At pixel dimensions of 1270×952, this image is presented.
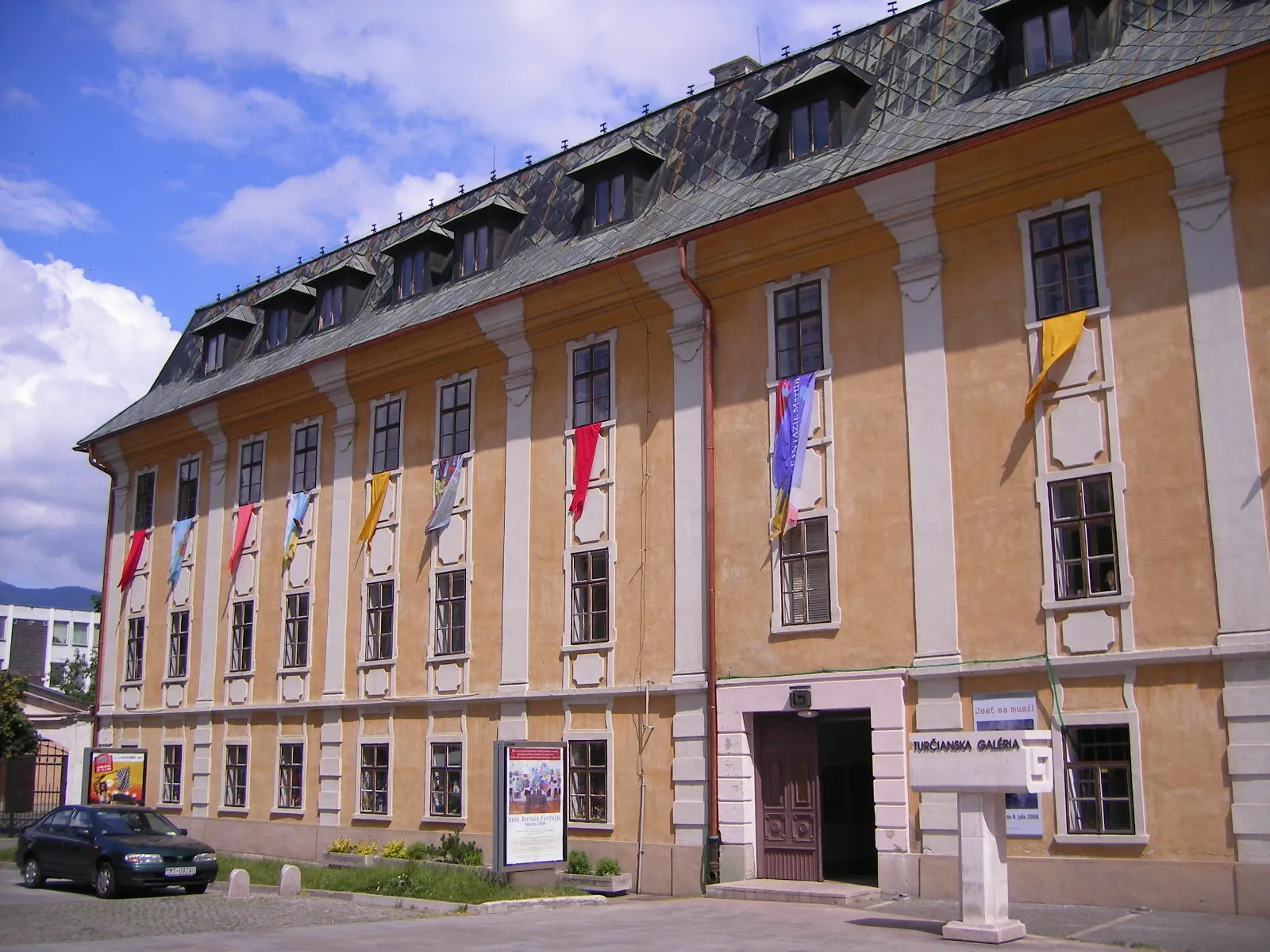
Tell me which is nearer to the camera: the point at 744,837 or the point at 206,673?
the point at 744,837

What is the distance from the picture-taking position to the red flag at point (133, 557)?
33875 mm

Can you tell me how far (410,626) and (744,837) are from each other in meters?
8.94

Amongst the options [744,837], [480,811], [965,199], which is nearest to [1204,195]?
[965,199]

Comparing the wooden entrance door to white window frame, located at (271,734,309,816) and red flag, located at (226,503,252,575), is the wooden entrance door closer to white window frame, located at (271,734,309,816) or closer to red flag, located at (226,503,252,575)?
white window frame, located at (271,734,309,816)

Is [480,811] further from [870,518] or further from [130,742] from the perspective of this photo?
[130,742]

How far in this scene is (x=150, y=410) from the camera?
3525 centimetres

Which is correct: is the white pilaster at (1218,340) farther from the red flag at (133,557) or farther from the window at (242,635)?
the red flag at (133,557)

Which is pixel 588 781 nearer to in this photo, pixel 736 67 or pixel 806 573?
pixel 806 573

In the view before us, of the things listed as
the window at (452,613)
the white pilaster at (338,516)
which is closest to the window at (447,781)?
the window at (452,613)

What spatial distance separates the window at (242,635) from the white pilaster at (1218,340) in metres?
21.2

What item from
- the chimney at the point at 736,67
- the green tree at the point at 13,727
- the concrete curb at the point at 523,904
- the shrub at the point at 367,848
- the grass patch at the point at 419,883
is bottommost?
the concrete curb at the point at 523,904

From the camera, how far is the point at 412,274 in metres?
29.3

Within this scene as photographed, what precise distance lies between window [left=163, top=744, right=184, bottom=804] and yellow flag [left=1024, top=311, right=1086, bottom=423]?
22240 mm

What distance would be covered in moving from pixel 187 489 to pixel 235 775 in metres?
7.44
